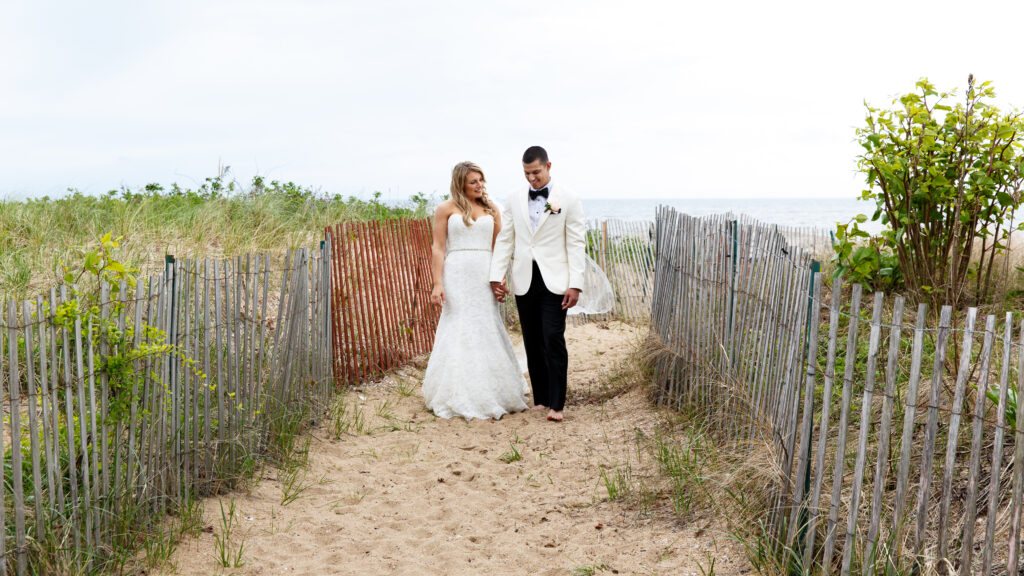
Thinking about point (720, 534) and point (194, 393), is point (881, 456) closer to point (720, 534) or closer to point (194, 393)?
point (720, 534)

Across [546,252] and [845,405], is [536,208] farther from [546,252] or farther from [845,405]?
[845,405]

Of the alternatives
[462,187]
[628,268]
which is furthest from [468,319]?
[628,268]

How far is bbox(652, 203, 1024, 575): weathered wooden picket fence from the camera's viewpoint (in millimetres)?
2523

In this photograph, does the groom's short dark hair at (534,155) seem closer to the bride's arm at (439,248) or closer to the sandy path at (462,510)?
the bride's arm at (439,248)

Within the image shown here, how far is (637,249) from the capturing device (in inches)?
458

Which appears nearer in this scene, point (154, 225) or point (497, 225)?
point (497, 225)

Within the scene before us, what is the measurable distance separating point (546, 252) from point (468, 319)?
0.82 meters

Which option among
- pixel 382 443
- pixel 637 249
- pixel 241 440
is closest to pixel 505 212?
pixel 382 443

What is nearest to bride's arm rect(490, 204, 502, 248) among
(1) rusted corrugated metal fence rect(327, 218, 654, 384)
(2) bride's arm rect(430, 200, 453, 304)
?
(2) bride's arm rect(430, 200, 453, 304)

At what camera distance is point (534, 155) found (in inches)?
211

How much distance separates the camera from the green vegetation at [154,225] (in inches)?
267

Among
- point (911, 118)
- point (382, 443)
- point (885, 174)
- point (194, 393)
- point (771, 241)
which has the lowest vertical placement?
point (382, 443)

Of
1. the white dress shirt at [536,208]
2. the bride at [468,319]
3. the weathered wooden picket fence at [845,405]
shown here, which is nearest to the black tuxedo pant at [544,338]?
the bride at [468,319]

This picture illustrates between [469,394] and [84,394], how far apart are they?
307cm
